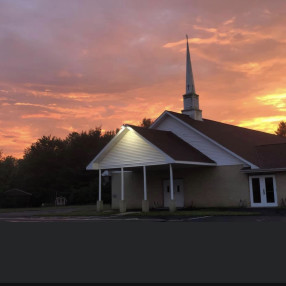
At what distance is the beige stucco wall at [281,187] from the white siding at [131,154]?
736 centimetres

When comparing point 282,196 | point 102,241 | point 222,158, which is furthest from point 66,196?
point 102,241

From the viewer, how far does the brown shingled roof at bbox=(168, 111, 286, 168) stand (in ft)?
78.2

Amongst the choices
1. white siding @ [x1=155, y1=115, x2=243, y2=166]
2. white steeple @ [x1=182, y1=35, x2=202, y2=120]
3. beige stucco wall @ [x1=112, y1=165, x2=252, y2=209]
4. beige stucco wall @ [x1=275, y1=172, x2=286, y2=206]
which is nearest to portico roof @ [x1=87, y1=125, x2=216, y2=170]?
white siding @ [x1=155, y1=115, x2=243, y2=166]

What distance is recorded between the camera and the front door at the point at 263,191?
74.3 ft

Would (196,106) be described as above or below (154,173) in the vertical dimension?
above

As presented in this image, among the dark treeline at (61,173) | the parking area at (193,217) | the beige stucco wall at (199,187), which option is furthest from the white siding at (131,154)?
the dark treeline at (61,173)

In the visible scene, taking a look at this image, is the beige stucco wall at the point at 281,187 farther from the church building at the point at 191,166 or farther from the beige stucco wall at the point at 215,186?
the beige stucco wall at the point at 215,186

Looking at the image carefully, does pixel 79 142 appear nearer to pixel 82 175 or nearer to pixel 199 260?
pixel 82 175

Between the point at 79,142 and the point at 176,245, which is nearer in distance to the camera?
the point at 176,245

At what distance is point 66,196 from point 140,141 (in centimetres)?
2828

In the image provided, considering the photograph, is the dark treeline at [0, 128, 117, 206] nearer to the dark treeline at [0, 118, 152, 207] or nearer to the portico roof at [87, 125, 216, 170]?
the dark treeline at [0, 118, 152, 207]

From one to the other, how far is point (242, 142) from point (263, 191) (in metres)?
6.13

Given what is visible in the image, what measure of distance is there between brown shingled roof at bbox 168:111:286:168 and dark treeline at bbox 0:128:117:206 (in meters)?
19.6

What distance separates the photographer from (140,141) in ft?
76.9
